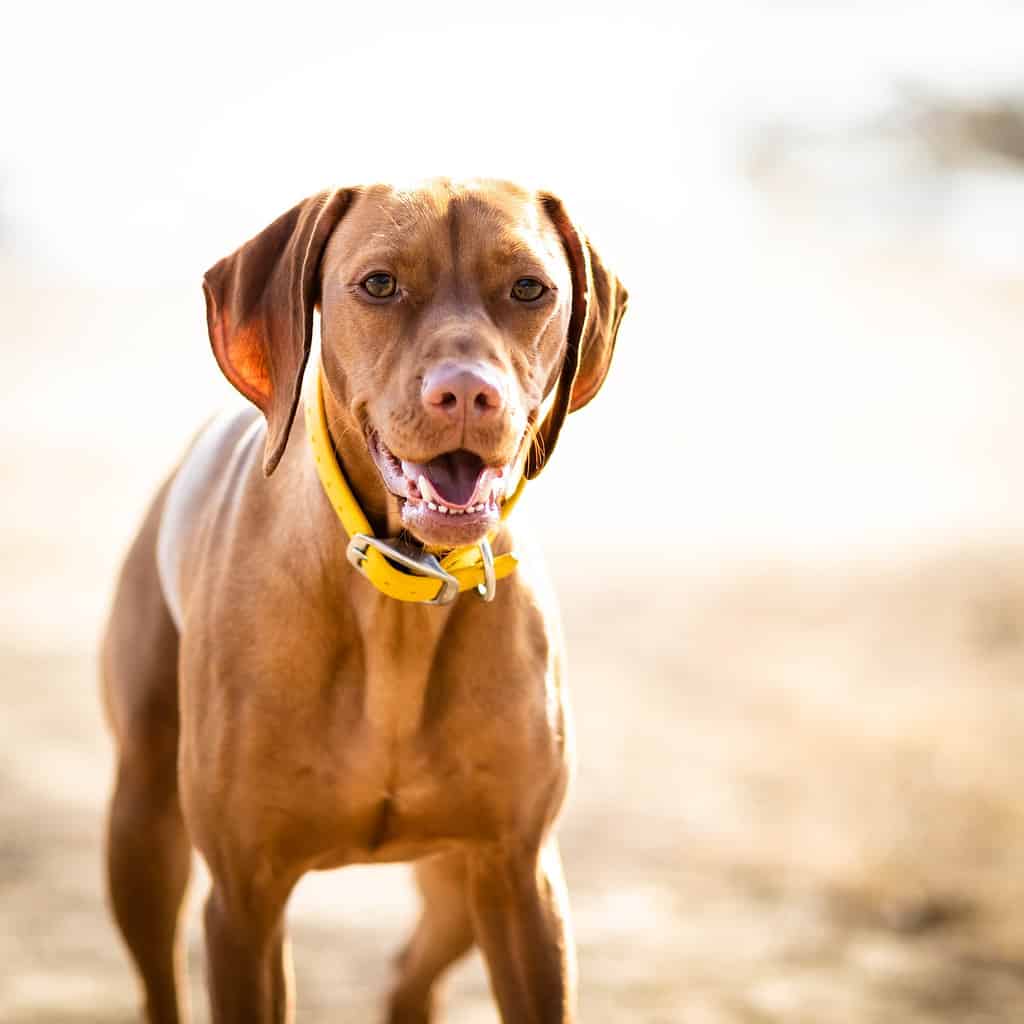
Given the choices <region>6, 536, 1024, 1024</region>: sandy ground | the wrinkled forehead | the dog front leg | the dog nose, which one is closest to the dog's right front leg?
the dog front leg

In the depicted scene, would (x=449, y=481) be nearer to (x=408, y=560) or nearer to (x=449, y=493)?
(x=449, y=493)

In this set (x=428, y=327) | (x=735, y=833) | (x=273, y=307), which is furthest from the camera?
(x=735, y=833)

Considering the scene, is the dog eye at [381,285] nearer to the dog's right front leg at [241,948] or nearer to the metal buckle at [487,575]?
the metal buckle at [487,575]

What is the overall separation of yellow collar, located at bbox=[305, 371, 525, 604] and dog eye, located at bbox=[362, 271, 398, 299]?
1.21 feet

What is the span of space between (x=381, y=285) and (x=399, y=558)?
0.51 m

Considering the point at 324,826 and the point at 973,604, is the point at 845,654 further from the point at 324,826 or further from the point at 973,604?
the point at 324,826

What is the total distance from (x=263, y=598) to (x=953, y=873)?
13.9 feet

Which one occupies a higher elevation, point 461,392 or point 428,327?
point 428,327

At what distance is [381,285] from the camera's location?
2.99 metres

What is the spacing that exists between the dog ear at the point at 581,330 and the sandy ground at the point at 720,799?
2.57 meters

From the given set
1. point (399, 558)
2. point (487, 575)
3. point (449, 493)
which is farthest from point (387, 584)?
point (449, 493)

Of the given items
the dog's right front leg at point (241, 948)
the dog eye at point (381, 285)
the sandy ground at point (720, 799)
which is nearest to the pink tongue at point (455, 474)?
the dog eye at point (381, 285)

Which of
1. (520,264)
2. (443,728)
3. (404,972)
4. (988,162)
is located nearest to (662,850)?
(404,972)

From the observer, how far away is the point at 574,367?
329cm
